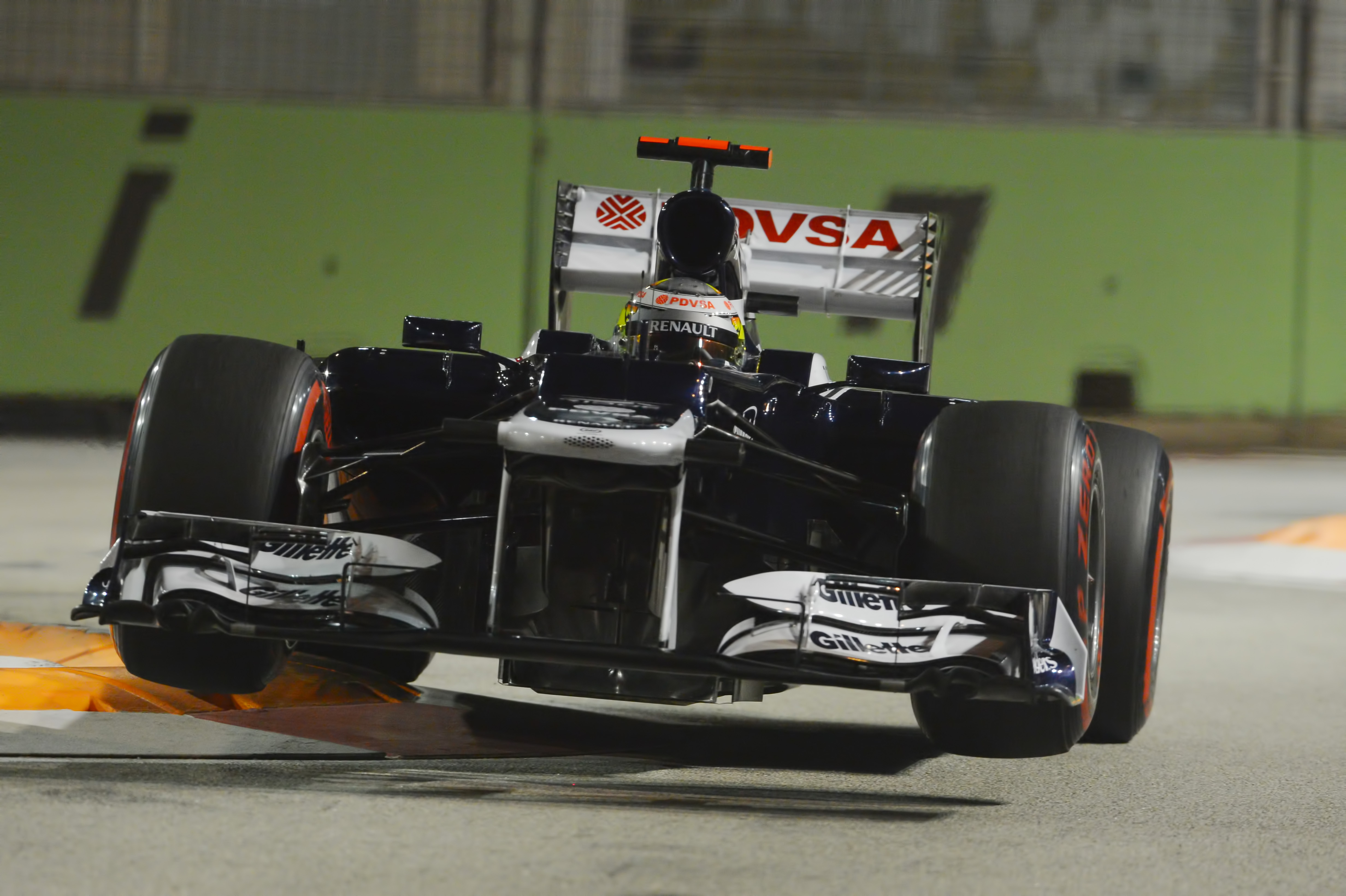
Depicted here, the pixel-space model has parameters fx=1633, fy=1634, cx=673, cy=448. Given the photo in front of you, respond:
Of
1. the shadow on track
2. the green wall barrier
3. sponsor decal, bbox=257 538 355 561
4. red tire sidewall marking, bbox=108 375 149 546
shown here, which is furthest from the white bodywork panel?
the green wall barrier

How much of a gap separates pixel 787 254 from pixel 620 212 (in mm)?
721

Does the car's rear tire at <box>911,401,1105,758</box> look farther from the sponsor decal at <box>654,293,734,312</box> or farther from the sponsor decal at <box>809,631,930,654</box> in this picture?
the sponsor decal at <box>654,293,734,312</box>

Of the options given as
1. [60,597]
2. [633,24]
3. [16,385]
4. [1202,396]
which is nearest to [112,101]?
[16,385]

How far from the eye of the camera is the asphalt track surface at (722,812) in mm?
2951

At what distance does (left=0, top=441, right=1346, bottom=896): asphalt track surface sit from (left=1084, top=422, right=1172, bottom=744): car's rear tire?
114 mm

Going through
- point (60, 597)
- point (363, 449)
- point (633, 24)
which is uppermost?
point (633, 24)

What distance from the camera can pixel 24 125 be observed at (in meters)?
14.9

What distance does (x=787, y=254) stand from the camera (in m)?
6.86

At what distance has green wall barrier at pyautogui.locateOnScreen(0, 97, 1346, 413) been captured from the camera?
1450 centimetres

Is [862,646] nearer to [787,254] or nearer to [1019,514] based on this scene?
[1019,514]

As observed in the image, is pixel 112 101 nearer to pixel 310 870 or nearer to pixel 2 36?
pixel 2 36

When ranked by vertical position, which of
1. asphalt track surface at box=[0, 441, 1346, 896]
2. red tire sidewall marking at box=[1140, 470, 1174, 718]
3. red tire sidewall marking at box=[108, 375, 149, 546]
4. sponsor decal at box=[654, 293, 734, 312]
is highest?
sponsor decal at box=[654, 293, 734, 312]

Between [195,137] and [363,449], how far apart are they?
455 inches

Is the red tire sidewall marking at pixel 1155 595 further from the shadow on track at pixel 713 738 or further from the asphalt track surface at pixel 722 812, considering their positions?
the shadow on track at pixel 713 738
